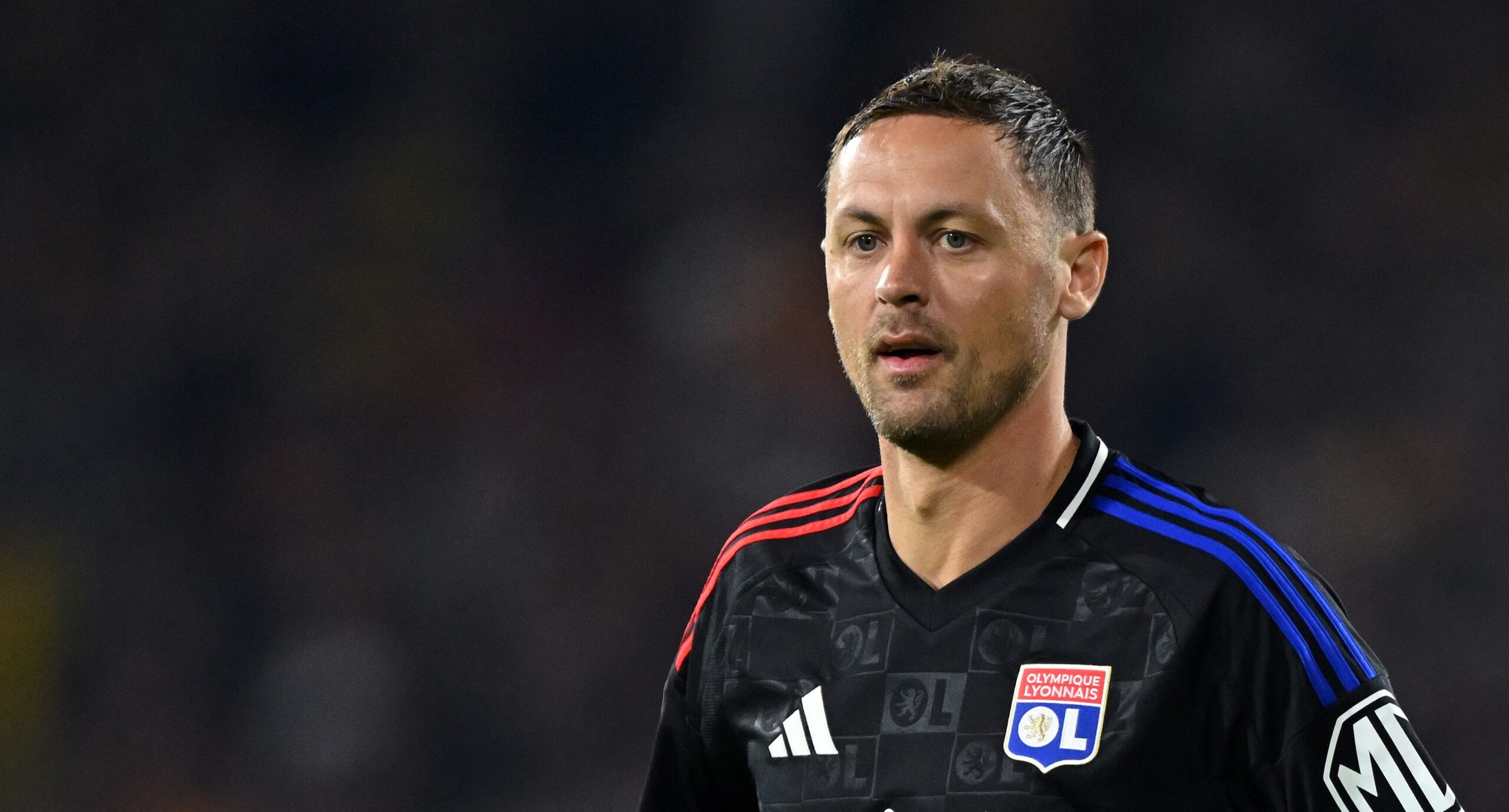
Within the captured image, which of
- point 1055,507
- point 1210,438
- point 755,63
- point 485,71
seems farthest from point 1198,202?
point 1055,507

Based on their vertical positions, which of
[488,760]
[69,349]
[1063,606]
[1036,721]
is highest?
[1063,606]

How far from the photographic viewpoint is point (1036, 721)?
188cm

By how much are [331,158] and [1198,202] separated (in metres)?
3.11

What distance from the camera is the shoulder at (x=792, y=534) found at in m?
2.23

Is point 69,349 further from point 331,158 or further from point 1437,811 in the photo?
point 1437,811

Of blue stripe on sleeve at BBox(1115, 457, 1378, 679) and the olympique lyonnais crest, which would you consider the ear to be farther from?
the olympique lyonnais crest

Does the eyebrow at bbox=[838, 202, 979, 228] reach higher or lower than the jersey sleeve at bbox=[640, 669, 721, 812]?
higher

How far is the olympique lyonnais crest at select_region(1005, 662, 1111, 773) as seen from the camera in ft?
6.03

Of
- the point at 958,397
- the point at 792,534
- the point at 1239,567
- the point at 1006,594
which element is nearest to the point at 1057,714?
the point at 1006,594

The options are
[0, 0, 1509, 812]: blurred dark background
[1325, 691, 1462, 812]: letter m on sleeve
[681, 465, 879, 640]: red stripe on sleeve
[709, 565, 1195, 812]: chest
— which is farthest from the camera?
[0, 0, 1509, 812]: blurred dark background

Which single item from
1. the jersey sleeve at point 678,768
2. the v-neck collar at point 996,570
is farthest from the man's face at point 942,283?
the jersey sleeve at point 678,768

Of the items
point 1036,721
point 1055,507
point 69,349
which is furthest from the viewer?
point 69,349

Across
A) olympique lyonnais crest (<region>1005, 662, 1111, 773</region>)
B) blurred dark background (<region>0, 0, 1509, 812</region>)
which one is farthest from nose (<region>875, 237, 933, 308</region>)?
blurred dark background (<region>0, 0, 1509, 812</region>)

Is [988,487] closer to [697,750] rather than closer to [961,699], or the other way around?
[961,699]
